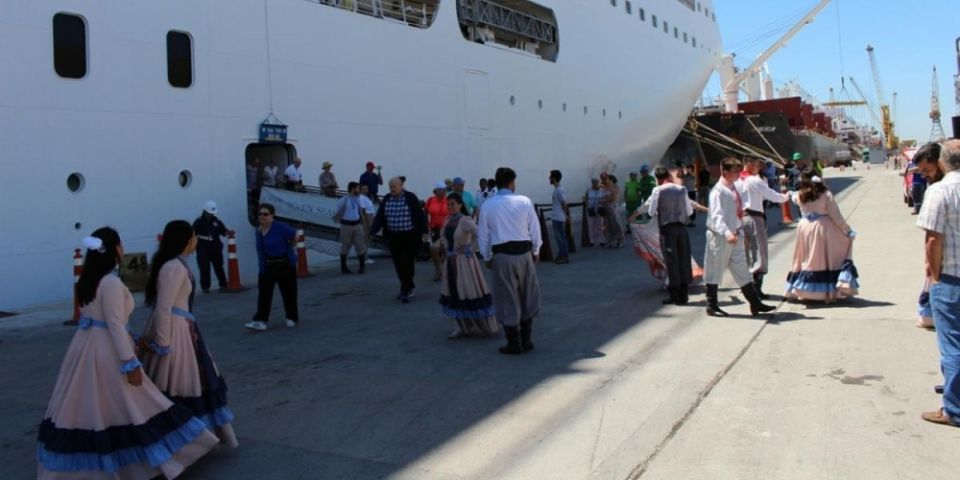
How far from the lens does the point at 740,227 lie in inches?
271

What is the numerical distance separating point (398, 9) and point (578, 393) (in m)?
12.6

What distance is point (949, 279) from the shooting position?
384 centimetres

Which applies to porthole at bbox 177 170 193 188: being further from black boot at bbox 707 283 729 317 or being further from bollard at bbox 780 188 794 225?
bollard at bbox 780 188 794 225

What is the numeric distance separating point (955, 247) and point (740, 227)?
3.08 m

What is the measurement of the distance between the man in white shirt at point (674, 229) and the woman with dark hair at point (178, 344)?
507 centimetres

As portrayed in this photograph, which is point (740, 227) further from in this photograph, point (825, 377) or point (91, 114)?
point (91, 114)

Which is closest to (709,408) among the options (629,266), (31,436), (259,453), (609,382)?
(609,382)

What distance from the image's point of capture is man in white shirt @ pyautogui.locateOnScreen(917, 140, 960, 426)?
3.80 meters

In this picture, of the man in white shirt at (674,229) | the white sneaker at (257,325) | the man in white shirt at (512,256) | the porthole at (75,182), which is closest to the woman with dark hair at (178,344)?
the man in white shirt at (512,256)

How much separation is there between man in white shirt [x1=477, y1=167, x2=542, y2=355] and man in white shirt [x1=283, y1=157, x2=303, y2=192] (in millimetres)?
6662

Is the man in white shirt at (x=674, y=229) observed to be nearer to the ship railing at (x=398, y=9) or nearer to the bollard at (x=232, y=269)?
the bollard at (x=232, y=269)

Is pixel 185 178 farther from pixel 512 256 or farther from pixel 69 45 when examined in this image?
pixel 512 256

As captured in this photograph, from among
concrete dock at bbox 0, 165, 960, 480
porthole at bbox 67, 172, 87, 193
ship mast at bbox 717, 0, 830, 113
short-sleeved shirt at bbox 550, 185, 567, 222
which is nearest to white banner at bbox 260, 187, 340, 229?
porthole at bbox 67, 172, 87, 193

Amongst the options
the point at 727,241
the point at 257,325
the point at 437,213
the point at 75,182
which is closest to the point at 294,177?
the point at 437,213
